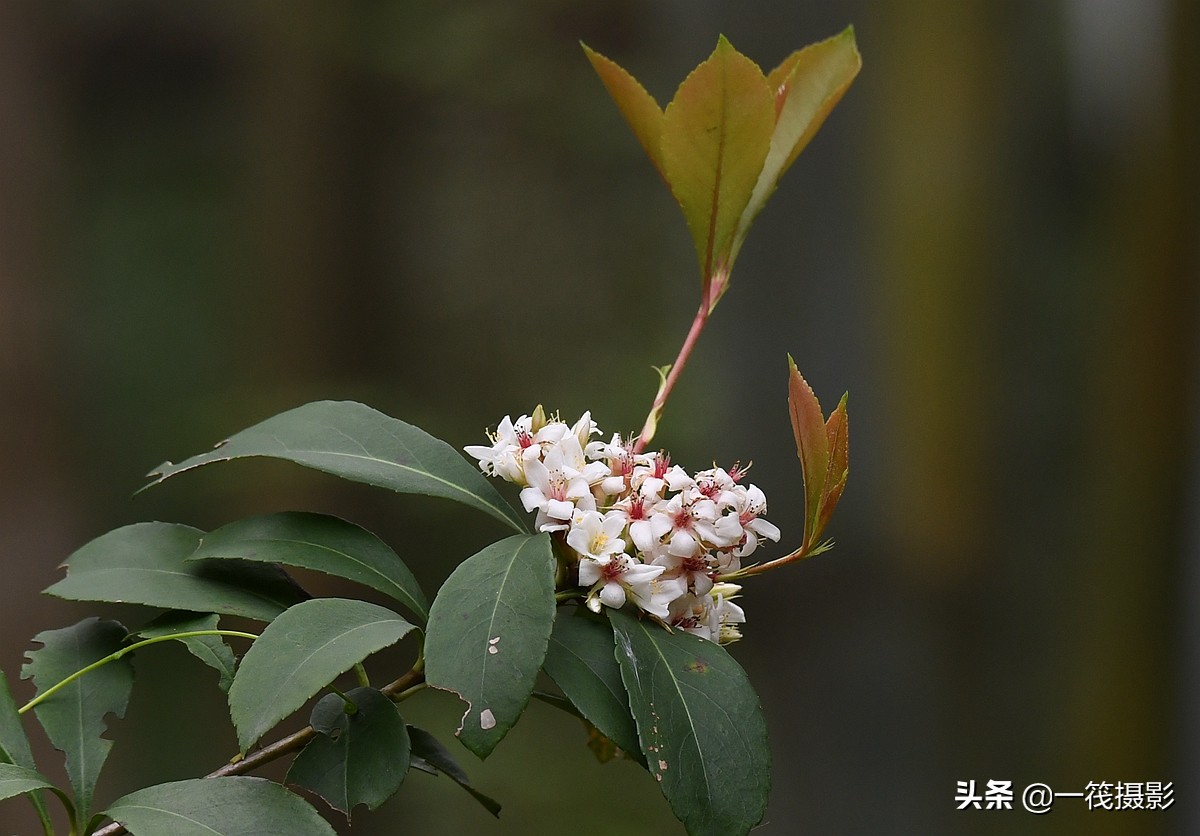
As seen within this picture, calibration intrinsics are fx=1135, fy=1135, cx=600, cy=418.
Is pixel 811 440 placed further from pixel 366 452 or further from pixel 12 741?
pixel 12 741

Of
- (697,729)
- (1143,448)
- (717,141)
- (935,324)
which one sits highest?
(717,141)

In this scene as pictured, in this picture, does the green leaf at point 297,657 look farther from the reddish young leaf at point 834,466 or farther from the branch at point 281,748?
the reddish young leaf at point 834,466

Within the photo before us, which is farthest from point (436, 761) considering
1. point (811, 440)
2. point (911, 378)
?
point (911, 378)

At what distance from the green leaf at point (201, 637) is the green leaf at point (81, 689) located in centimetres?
4

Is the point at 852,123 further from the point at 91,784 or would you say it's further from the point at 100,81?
the point at 100,81

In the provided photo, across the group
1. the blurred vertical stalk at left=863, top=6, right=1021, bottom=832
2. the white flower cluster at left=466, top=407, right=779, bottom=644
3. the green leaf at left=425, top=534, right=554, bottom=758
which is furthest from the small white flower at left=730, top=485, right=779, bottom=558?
the blurred vertical stalk at left=863, top=6, right=1021, bottom=832

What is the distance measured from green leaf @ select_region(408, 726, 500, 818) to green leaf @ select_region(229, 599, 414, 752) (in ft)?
0.36

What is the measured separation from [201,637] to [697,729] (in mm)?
→ 288

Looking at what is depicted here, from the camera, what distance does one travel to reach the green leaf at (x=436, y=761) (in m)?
0.62

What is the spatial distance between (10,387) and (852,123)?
6.02ft

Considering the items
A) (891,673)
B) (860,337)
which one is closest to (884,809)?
(891,673)

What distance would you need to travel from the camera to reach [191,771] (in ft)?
12.1

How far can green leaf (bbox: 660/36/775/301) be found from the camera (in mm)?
633

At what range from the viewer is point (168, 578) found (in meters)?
0.59
